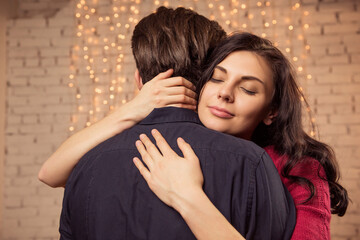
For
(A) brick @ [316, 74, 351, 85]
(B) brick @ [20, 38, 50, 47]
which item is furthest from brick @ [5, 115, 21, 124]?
(A) brick @ [316, 74, 351, 85]

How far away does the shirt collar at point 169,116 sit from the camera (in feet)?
3.56

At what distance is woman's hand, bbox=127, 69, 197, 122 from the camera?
3.70 feet

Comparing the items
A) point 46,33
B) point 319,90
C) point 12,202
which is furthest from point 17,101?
point 319,90

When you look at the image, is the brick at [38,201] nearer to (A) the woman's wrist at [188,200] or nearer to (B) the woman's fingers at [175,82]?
(B) the woman's fingers at [175,82]

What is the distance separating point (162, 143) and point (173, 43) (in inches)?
11.8

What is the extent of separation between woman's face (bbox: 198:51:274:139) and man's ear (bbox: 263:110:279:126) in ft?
0.52

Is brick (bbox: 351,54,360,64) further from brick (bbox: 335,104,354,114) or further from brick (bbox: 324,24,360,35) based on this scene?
brick (bbox: 335,104,354,114)

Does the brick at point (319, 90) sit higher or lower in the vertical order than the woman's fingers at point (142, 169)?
higher

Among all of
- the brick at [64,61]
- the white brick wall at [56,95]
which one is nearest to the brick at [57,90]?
the white brick wall at [56,95]

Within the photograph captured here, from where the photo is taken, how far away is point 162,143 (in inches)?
39.3

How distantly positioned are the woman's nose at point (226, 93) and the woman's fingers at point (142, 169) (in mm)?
376

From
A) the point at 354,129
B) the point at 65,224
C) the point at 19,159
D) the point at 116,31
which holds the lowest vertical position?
the point at 19,159

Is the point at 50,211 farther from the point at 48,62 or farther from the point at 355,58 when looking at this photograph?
the point at 355,58

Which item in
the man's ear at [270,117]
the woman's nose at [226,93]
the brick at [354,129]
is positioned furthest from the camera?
the brick at [354,129]
